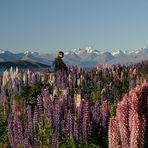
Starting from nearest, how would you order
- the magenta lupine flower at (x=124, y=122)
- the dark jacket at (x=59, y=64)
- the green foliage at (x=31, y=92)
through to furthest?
the magenta lupine flower at (x=124, y=122), the green foliage at (x=31, y=92), the dark jacket at (x=59, y=64)

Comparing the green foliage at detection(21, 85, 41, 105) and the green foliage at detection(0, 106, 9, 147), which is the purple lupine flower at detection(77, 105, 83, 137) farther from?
the green foliage at detection(21, 85, 41, 105)

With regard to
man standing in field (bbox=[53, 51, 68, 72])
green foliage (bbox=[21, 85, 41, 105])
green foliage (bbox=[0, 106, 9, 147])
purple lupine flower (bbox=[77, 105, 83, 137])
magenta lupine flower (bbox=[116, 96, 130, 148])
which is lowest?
green foliage (bbox=[0, 106, 9, 147])

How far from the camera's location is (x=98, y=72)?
24.8 m

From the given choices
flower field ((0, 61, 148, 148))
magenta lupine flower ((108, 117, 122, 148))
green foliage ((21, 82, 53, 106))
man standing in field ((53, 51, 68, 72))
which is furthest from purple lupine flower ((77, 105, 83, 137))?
man standing in field ((53, 51, 68, 72))

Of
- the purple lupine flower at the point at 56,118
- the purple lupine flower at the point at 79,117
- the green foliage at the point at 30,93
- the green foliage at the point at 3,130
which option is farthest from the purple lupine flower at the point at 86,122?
the green foliage at the point at 30,93

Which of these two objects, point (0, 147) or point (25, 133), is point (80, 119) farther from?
point (0, 147)

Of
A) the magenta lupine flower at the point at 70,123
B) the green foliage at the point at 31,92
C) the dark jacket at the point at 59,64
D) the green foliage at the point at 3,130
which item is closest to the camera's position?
the magenta lupine flower at the point at 70,123

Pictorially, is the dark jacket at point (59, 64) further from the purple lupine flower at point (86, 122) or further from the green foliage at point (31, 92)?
the purple lupine flower at point (86, 122)

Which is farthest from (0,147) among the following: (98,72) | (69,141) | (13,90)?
(98,72)

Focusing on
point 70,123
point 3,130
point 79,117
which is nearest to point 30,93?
point 3,130

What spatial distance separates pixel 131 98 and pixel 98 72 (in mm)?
17063

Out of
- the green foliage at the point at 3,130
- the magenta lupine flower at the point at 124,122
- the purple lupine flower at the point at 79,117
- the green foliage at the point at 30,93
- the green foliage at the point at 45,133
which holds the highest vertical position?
the magenta lupine flower at the point at 124,122

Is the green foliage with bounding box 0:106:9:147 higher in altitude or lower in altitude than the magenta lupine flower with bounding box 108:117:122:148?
lower

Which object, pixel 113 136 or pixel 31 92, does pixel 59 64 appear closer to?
pixel 31 92
